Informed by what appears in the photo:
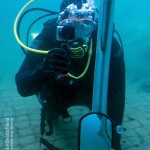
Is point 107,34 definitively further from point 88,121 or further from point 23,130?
point 23,130

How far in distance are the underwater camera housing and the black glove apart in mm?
142

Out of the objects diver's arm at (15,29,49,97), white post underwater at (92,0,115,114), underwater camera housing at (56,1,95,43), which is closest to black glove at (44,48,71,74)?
underwater camera housing at (56,1,95,43)

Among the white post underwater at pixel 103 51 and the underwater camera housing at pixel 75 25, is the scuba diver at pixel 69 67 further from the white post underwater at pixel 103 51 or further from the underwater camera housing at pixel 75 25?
the white post underwater at pixel 103 51

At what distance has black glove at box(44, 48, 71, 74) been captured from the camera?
2.27 metres

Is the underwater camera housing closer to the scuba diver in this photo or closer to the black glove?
the scuba diver

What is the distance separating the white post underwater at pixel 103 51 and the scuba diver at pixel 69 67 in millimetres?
500

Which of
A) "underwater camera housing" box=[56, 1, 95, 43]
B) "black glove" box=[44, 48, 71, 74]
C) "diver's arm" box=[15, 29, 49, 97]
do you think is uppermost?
"underwater camera housing" box=[56, 1, 95, 43]

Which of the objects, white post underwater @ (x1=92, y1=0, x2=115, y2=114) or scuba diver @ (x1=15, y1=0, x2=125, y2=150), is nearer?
white post underwater @ (x1=92, y1=0, x2=115, y2=114)

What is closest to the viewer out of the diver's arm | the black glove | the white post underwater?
the white post underwater

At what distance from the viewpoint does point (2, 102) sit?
6.11 m

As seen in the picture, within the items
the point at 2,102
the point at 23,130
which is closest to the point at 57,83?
the point at 23,130

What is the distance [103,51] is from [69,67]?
0.80m

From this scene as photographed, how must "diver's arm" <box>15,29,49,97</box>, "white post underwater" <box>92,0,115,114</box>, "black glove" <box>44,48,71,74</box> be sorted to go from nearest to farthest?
"white post underwater" <box>92,0,115,114</box> < "black glove" <box>44,48,71,74</box> < "diver's arm" <box>15,29,49,97</box>

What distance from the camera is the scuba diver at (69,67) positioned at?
2328 millimetres
